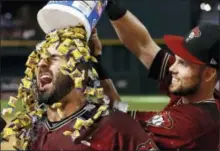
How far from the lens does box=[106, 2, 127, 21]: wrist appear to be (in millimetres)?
1539

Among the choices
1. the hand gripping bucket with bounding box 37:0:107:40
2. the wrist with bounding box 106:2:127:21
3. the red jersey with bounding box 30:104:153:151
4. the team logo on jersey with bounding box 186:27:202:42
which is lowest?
the red jersey with bounding box 30:104:153:151

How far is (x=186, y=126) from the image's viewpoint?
1.52 m

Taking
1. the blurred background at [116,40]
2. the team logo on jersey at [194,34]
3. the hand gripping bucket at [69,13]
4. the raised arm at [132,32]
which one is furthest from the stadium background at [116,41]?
the hand gripping bucket at [69,13]

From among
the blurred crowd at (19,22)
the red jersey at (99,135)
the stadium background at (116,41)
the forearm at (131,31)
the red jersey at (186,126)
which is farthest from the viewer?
the blurred crowd at (19,22)

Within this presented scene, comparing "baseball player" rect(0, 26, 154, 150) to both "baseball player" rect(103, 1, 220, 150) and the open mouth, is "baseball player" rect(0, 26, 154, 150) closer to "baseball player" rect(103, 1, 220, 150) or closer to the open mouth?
the open mouth

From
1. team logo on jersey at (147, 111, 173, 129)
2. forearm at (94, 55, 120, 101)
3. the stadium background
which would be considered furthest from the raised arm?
the stadium background

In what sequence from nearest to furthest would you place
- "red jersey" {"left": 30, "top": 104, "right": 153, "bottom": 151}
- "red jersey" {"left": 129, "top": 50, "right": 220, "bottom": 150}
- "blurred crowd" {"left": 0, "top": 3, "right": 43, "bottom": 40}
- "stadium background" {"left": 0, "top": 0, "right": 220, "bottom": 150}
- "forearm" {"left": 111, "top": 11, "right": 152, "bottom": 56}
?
1. "red jersey" {"left": 30, "top": 104, "right": 153, "bottom": 151}
2. "red jersey" {"left": 129, "top": 50, "right": 220, "bottom": 150}
3. "forearm" {"left": 111, "top": 11, "right": 152, "bottom": 56}
4. "stadium background" {"left": 0, "top": 0, "right": 220, "bottom": 150}
5. "blurred crowd" {"left": 0, "top": 3, "right": 43, "bottom": 40}

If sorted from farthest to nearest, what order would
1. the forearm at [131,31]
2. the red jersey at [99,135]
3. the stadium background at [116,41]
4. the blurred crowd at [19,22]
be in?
the blurred crowd at [19,22]
the stadium background at [116,41]
the forearm at [131,31]
the red jersey at [99,135]

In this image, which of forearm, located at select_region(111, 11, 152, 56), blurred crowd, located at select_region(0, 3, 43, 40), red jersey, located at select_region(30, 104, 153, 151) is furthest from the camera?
blurred crowd, located at select_region(0, 3, 43, 40)

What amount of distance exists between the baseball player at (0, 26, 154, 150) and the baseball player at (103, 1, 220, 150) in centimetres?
21

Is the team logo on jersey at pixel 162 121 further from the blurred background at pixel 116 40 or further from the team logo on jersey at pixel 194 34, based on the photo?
the blurred background at pixel 116 40

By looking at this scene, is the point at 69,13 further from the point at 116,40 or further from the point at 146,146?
the point at 116,40

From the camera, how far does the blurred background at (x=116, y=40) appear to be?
3.84 metres

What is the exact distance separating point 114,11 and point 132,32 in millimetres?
139
